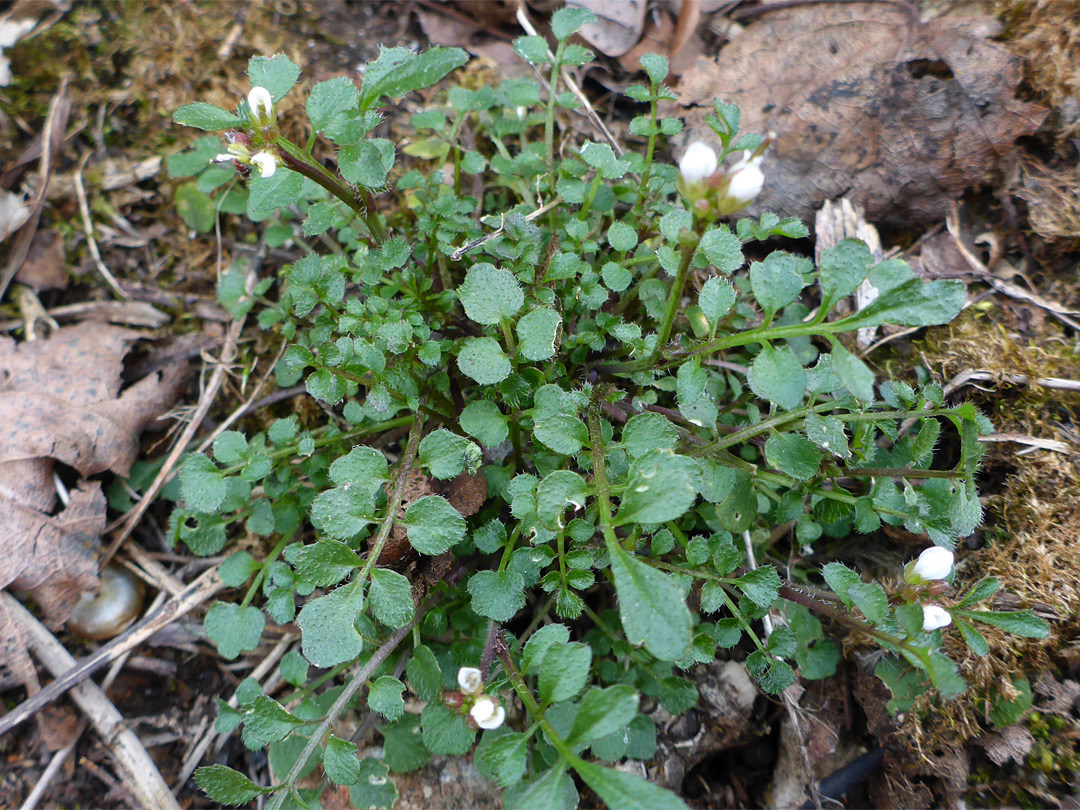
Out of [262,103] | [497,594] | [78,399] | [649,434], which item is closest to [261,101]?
[262,103]

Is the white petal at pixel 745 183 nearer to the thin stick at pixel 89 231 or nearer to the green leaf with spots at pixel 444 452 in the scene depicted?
the green leaf with spots at pixel 444 452

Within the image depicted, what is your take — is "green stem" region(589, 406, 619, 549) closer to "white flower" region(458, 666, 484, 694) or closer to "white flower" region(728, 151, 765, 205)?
"white flower" region(458, 666, 484, 694)

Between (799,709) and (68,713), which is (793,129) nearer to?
(799,709)

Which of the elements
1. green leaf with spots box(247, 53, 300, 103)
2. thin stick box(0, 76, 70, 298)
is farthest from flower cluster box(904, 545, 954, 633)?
thin stick box(0, 76, 70, 298)

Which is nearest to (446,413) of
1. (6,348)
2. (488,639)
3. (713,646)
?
(488,639)

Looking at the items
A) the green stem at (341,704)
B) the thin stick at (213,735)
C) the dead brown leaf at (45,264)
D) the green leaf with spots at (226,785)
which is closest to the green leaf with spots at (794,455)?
the green stem at (341,704)

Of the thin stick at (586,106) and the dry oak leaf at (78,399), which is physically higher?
the thin stick at (586,106)
